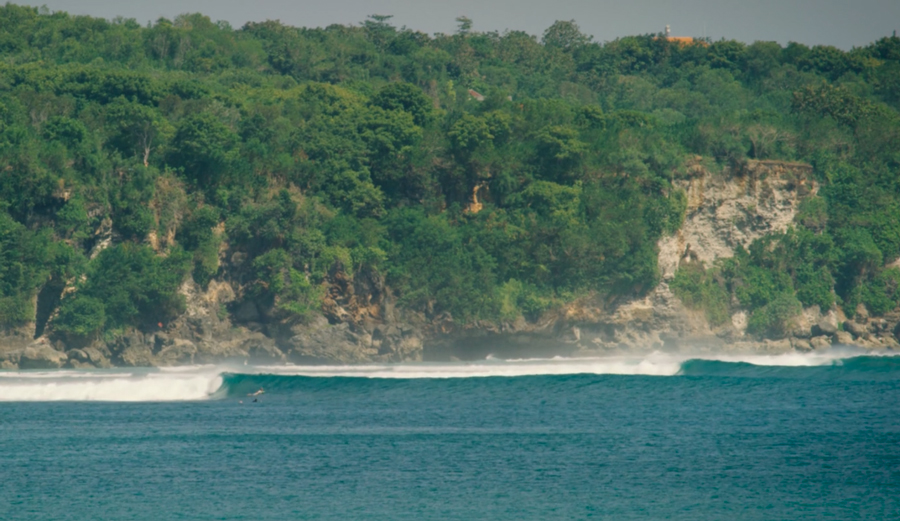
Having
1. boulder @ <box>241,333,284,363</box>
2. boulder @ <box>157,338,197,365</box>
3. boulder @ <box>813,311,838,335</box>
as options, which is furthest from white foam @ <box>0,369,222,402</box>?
boulder @ <box>813,311,838,335</box>

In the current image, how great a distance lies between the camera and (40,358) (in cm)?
5178

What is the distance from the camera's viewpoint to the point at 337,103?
66062 millimetres

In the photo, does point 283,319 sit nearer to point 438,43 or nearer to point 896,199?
point 896,199

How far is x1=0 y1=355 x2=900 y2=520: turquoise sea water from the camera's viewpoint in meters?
26.4

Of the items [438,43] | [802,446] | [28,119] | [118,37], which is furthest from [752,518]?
[438,43]

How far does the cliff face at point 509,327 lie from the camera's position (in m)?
54.8

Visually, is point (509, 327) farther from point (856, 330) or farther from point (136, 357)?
point (856, 330)

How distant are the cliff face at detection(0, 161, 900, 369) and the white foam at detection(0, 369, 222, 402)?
7648 millimetres

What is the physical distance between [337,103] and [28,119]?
607 inches

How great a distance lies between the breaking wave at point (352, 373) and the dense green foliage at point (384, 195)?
152 inches

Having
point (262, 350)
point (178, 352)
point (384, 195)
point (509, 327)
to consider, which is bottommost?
point (262, 350)

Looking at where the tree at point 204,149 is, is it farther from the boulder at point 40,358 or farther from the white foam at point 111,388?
the white foam at point 111,388

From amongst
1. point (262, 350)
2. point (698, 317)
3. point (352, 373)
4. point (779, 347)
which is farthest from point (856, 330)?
point (262, 350)

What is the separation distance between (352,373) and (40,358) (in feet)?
41.1
